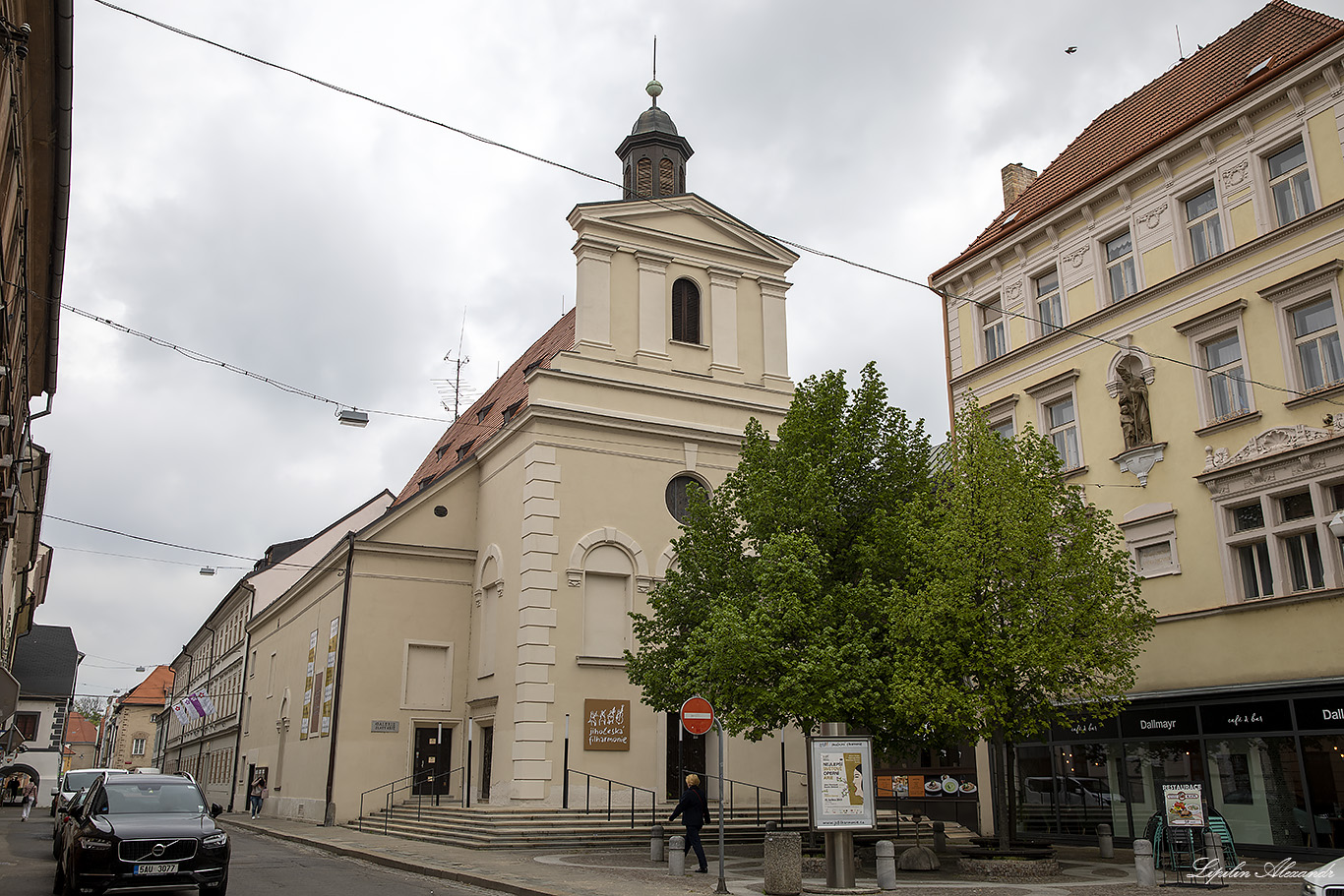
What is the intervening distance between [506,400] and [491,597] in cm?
786

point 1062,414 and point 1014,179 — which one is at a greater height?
point 1014,179

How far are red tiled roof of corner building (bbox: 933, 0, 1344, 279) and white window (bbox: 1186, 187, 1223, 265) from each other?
1477 mm

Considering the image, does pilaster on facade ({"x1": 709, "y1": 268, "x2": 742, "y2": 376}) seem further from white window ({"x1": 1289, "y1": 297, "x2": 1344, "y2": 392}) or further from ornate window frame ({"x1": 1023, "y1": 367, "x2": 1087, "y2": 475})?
white window ({"x1": 1289, "y1": 297, "x2": 1344, "y2": 392})

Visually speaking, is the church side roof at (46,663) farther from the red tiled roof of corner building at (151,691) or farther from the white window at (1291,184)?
the white window at (1291,184)

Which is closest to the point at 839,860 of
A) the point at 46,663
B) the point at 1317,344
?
the point at 1317,344

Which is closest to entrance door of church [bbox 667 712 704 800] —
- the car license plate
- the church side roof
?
the car license plate

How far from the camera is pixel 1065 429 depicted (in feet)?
79.2

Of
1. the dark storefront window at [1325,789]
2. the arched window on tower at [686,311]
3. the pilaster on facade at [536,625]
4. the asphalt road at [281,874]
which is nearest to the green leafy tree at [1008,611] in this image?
the dark storefront window at [1325,789]

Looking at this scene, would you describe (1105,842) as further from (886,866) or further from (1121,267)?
(1121,267)

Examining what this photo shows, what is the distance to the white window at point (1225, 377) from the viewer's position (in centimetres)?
2000

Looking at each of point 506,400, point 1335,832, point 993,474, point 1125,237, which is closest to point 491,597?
point 506,400

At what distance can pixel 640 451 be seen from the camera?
29266mm

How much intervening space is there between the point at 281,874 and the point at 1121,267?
20.5 meters

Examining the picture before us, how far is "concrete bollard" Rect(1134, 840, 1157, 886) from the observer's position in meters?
15.1
